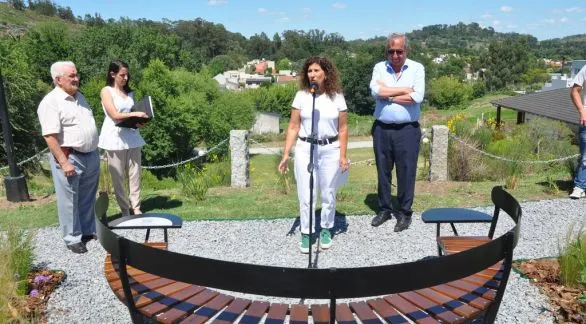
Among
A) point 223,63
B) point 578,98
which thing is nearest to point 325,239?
point 578,98

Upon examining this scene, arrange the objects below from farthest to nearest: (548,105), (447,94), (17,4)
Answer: (17,4)
(447,94)
(548,105)

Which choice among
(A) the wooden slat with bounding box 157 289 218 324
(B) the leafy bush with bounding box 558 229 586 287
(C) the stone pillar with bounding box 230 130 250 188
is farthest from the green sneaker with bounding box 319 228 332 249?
(C) the stone pillar with bounding box 230 130 250 188

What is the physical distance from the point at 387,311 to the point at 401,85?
290 centimetres

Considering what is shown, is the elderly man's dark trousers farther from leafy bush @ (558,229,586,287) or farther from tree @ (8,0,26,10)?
tree @ (8,0,26,10)

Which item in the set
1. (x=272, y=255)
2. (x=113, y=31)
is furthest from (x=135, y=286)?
(x=113, y=31)

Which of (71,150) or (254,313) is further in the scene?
(71,150)

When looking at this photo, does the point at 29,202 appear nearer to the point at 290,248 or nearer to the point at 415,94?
the point at 290,248

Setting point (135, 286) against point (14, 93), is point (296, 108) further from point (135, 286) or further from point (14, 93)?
point (14, 93)

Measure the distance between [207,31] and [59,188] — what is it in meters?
130

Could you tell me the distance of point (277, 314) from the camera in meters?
2.45

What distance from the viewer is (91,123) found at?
4754 millimetres

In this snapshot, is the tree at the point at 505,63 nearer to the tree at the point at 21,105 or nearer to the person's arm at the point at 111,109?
the tree at the point at 21,105

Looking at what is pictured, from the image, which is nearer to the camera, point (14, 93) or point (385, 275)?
point (385, 275)

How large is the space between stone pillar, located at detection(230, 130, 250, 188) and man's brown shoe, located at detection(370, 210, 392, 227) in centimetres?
309
